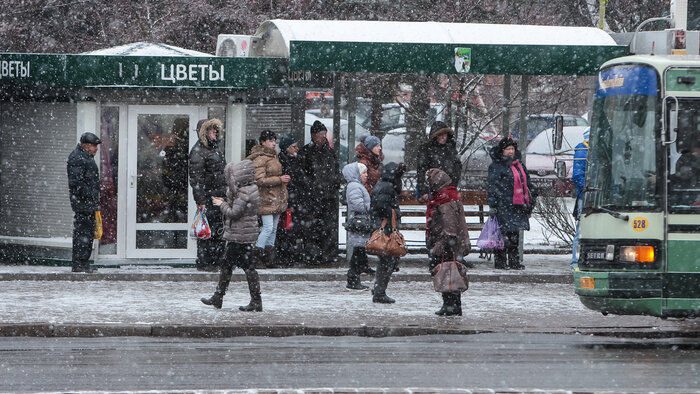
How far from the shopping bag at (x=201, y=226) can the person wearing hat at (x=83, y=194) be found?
1285 millimetres

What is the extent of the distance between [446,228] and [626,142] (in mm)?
2169

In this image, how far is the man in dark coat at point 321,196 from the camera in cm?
1634

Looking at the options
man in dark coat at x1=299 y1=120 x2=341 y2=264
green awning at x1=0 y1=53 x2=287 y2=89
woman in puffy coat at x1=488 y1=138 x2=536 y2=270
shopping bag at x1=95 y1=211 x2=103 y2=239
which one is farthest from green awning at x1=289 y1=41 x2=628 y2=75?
shopping bag at x1=95 y1=211 x2=103 y2=239

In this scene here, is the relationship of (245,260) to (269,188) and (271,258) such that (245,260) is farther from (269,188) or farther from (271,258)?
(271,258)

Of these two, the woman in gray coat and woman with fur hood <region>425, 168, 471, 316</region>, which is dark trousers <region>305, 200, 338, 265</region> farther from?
woman with fur hood <region>425, 168, 471, 316</region>

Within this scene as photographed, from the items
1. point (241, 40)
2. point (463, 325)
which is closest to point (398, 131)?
point (241, 40)

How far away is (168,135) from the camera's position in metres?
16.6

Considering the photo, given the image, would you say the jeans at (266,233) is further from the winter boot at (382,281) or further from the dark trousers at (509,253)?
the dark trousers at (509,253)

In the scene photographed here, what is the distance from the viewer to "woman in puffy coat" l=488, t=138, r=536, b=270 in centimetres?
1655

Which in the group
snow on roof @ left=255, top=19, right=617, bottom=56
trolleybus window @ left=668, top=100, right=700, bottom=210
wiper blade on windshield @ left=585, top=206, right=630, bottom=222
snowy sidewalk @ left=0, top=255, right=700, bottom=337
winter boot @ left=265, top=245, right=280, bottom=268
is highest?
snow on roof @ left=255, top=19, right=617, bottom=56

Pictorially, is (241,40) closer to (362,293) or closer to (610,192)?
(362,293)

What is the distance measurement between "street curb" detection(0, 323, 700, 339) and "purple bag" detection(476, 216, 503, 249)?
15.7 feet

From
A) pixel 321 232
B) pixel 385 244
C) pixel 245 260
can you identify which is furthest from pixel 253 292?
pixel 321 232

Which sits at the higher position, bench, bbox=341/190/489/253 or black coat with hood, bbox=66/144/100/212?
black coat with hood, bbox=66/144/100/212
